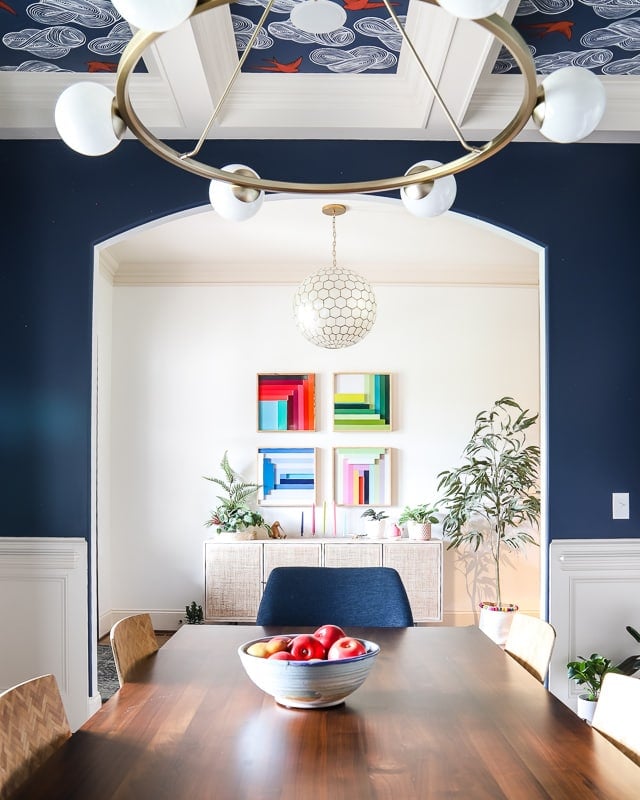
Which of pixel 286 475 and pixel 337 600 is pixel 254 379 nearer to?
pixel 286 475

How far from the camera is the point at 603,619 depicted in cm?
347

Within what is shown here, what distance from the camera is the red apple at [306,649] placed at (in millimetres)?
1708

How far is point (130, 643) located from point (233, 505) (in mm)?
3541

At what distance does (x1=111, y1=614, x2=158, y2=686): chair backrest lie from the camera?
192cm

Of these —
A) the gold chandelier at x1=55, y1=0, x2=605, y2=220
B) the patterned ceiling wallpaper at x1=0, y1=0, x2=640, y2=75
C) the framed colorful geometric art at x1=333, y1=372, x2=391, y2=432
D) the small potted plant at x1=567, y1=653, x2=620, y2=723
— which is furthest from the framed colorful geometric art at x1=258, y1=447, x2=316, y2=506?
the gold chandelier at x1=55, y1=0, x2=605, y2=220

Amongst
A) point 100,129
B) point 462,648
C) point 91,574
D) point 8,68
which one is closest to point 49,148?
point 8,68

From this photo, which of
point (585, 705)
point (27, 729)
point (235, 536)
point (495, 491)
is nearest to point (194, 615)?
point (235, 536)

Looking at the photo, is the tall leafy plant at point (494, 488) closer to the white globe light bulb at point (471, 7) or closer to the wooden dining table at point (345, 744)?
the wooden dining table at point (345, 744)

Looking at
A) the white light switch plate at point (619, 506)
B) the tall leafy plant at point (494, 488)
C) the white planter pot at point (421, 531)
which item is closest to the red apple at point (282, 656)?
the white light switch plate at point (619, 506)

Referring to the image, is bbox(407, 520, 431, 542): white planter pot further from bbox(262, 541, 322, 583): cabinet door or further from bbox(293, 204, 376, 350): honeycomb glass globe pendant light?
bbox(293, 204, 376, 350): honeycomb glass globe pendant light

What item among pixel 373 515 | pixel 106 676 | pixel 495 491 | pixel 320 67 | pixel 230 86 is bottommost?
pixel 106 676

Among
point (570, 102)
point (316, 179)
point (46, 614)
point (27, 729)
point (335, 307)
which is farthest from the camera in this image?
point (335, 307)

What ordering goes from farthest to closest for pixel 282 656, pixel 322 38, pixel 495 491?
pixel 495 491
pixel 322 38
pixel 282 656

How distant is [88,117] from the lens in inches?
62.7
